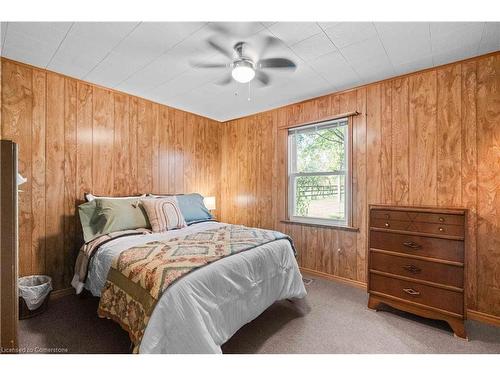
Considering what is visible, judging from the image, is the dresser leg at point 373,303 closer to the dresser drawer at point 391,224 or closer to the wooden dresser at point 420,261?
the wooden dresser at point 420,261

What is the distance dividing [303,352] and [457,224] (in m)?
1.51

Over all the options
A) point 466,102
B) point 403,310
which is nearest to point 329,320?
point 403,310

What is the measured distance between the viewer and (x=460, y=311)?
5.90ft

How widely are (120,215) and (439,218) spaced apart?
2.83 meters

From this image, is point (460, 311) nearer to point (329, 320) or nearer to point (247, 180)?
point (329, 320)

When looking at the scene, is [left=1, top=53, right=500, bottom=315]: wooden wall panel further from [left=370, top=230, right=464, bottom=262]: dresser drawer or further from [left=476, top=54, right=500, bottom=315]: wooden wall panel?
[left=370, top=230, right=464, bottom=262]: dresser drawer

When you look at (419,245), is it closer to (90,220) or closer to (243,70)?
(243,70)

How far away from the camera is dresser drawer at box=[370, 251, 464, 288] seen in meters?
1.84

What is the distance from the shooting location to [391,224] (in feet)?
6.92

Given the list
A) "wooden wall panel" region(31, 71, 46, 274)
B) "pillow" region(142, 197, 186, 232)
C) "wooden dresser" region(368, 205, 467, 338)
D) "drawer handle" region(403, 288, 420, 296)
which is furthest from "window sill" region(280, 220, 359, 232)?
"wooden wall panel" region(31, 71, 46, 274)

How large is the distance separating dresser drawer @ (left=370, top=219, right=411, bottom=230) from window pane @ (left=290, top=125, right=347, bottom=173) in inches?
35.3

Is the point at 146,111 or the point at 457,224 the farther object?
the point at 146,111

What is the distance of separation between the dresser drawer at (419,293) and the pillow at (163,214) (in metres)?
2.04

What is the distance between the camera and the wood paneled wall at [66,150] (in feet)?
7.32
